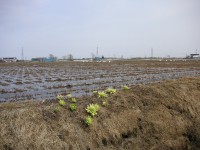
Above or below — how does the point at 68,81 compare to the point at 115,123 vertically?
above

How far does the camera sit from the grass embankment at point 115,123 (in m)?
6.33

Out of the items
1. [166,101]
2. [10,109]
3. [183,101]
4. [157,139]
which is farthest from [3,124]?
[183,101]

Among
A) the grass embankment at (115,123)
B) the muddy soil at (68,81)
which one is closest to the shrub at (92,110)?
the grass embankment at (115,123)

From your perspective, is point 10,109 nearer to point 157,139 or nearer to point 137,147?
point 137,147

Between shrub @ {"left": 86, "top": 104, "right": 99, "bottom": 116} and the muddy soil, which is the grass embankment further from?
the muddy soil

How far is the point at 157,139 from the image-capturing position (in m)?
8.00

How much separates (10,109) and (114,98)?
371cm

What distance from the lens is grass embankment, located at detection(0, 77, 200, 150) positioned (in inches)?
249

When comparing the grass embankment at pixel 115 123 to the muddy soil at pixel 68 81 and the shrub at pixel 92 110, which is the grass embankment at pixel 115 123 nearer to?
the shrub at pixel 92 110

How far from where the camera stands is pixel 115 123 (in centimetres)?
768

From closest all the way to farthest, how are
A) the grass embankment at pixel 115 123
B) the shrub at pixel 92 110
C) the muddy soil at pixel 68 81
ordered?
the grass embankment at pixel 115 123 → the shrub at pixel 92 110 → the muddy soil at pixel 68 81

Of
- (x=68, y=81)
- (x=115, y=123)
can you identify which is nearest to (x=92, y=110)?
(x=115, y=123)

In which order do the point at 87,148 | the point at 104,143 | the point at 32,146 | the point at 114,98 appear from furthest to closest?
1. the point at 114,98
2. the point at 104,143
3. the point at 87,148
4. the point at 32,146

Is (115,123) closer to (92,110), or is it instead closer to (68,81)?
(92,110)
